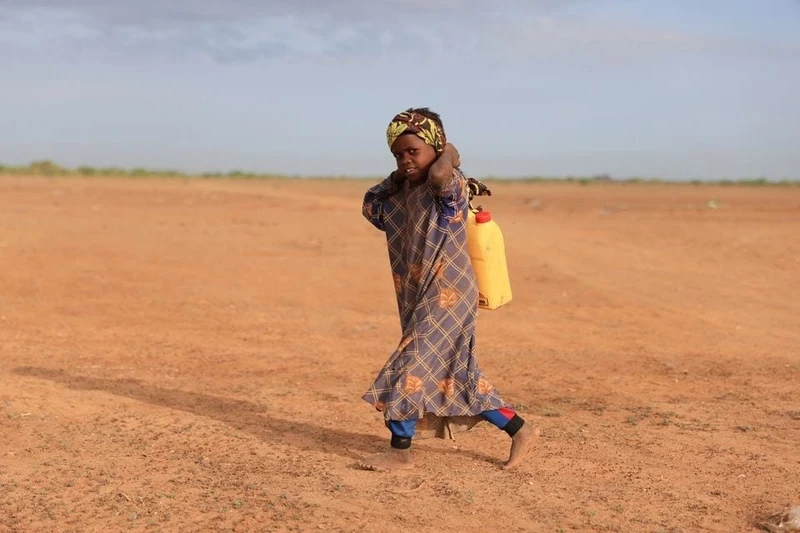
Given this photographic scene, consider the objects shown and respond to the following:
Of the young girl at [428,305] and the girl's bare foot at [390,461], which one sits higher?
the young girl at [428,305]

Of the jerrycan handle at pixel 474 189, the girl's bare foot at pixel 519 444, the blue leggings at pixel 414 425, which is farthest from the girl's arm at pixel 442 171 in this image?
the girl's bare foot at pixel 519 444

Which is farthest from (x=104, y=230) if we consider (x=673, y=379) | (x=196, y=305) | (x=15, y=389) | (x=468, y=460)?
(x=468, y=460)

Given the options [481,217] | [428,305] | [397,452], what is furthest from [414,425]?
[481,217]

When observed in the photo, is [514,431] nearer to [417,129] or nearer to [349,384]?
[417,129]

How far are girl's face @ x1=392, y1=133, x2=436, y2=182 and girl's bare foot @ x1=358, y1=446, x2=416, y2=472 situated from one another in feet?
4.76

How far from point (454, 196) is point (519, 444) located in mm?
1374

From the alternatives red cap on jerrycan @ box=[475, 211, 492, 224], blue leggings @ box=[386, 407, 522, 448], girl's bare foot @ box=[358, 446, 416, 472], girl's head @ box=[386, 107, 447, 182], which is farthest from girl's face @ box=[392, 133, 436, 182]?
girl's bare foot @ box=[358, 446, 416, 472]

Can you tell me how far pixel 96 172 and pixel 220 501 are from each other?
4314 centimetres

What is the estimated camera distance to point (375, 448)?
5.79 m

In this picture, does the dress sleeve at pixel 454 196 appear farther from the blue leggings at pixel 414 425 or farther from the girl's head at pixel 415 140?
the blue leggings at pixel 414 425

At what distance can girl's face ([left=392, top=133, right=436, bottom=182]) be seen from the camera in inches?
195

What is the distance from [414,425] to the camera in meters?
5.25

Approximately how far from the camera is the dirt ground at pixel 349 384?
4699mm

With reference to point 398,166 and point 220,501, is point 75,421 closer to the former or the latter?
point 220,501
